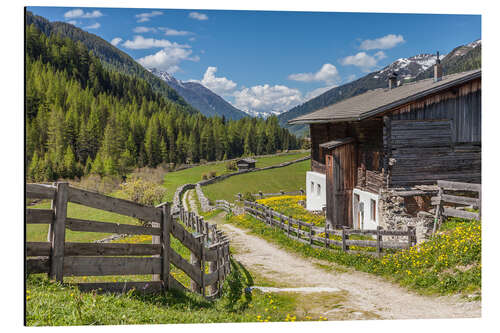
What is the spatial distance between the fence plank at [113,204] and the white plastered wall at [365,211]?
32.9 ft

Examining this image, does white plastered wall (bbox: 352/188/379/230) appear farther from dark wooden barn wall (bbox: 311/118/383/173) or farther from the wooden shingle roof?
the wooden shingle roof

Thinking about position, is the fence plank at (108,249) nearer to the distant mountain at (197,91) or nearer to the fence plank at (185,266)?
the fence plank at (185,266)

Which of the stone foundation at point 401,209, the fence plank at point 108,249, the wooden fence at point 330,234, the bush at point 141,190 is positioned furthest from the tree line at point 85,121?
the stone foundation at point 401,209

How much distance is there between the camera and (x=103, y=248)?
17.2ft

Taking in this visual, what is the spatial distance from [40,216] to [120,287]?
5.04 feet

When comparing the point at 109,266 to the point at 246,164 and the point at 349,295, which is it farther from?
the point at 246,164

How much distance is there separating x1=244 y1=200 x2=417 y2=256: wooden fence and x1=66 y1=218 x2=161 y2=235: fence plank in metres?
7.76

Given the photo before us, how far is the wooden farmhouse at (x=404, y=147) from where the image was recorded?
11.5 m

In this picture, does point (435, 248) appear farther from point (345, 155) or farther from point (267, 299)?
point (345, 155)

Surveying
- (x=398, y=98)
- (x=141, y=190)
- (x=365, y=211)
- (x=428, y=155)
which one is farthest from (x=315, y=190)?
(x=141, y=190)

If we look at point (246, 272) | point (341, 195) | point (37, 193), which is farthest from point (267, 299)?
point (341, 195)

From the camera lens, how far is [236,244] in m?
14.7

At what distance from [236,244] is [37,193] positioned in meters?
10.6

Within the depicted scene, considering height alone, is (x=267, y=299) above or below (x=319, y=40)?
below
